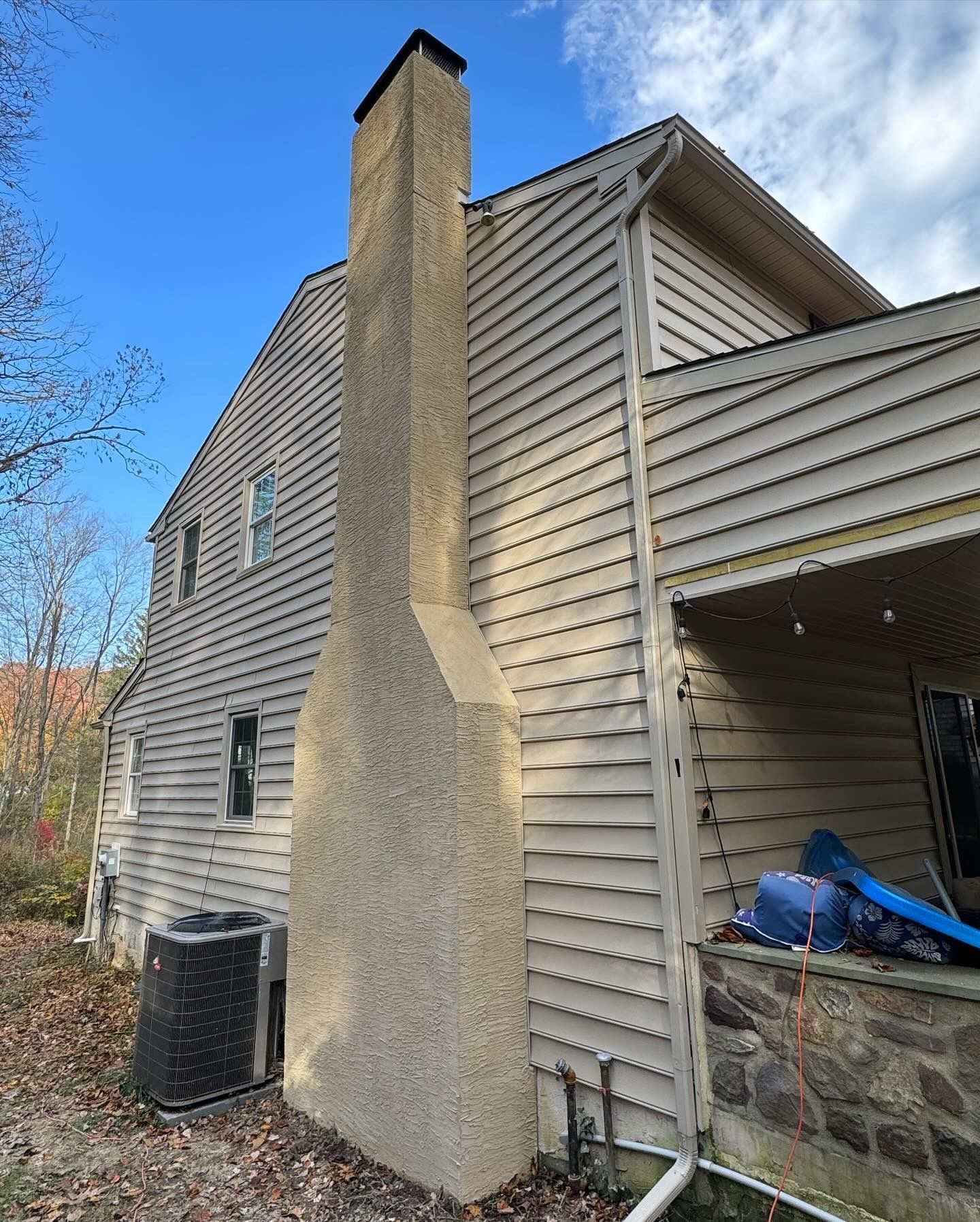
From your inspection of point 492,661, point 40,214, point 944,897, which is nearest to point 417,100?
point 40,214

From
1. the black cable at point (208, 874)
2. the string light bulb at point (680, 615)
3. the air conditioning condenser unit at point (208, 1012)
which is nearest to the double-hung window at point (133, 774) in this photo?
the black cable at point (208, 874)

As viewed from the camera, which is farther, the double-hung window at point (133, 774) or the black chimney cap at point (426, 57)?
the double-hung window at point (133, 774)

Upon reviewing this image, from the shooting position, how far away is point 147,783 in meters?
9.56

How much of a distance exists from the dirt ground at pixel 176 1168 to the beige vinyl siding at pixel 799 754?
1898mm

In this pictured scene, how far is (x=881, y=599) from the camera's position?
11.5ft

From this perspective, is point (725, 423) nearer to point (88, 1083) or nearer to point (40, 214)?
point (40, 214)

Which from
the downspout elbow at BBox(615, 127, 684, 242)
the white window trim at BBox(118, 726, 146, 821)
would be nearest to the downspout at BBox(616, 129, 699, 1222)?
the downspout elbow at BBox(615, 127, 684, 242)

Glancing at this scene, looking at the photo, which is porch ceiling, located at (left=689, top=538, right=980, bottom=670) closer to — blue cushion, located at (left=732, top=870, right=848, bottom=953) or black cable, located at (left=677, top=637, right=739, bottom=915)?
black cable, located at (left=677, top=637, right=739, bottom=915)

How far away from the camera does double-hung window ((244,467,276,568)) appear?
793 cm

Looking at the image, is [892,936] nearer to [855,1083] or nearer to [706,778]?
[855,1083]

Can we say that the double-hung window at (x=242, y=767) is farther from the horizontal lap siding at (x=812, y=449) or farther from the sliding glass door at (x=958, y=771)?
the sliding glass door at (x=958, y=771)

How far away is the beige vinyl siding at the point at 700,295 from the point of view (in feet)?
13.5

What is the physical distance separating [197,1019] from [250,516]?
5461 mm

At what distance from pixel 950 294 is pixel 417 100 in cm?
483
